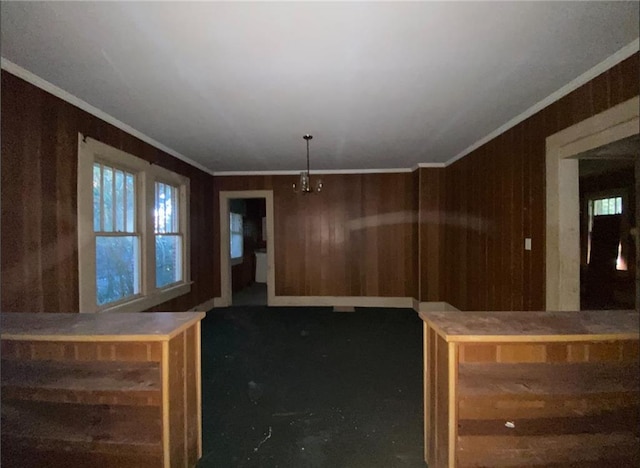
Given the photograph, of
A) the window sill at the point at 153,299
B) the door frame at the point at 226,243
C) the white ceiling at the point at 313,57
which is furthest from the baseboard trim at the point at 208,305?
the white ceiling at the point at 313,57

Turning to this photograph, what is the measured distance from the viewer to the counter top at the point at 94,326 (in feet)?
4.88

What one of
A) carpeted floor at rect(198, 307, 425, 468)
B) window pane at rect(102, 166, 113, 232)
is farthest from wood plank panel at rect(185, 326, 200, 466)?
window pane at rect(102, 166, 113, 232)

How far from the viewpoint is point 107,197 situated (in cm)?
323

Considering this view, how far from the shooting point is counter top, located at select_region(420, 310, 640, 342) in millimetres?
1436

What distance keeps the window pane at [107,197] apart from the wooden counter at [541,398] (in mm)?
3331

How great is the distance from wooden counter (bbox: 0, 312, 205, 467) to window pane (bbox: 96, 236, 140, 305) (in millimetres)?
1615

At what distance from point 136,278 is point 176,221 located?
1.24 metres

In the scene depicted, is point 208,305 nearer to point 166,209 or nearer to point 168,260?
point 168,260

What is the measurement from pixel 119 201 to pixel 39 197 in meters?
1.12

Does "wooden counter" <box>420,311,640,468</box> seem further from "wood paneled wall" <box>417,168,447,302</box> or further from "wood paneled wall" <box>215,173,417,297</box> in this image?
"wood paneled wall" <box>215,173,417,297</box>

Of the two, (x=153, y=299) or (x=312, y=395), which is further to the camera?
(x=153, y=299)

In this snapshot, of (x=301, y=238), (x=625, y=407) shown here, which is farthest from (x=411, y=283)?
(x=625, y=407)

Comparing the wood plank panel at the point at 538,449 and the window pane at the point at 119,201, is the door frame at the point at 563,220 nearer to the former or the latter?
the wood plank panel at the point at 538,449

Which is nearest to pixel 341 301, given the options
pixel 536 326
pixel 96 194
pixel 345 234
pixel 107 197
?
pixel 345 234
